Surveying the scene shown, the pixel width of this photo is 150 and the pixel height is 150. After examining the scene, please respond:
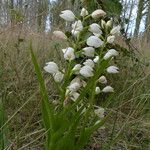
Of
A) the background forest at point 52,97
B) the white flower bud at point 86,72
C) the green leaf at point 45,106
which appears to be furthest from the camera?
the background forest at point 52,97

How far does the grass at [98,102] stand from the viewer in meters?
1.96

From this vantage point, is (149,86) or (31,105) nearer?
(31,105)

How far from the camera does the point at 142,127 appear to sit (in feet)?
7.54

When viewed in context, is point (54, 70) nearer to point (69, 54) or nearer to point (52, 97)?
point (69, 54)

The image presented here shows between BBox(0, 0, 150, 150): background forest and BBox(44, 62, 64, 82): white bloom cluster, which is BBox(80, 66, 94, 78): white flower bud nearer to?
BBox(44, 62, 64, 82): white bloom cluster

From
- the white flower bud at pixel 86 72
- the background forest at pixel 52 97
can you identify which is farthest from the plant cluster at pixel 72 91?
the background forest at pixel 52 97

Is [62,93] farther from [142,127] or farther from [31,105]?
[142,127]

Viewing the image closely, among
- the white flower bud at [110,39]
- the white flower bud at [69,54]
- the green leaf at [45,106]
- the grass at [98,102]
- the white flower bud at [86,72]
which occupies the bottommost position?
the grass at [98,102]

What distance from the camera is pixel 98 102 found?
8.58 feet

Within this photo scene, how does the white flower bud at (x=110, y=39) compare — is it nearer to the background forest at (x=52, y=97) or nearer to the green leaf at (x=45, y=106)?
the background forest at (x=52, y=97)

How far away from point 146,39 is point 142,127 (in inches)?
97.4

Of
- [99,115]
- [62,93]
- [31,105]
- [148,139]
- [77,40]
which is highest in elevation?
[77,40]

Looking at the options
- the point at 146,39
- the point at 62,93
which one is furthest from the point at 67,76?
the point at 146,39

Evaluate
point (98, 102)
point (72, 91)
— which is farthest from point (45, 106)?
point (98, 102)
